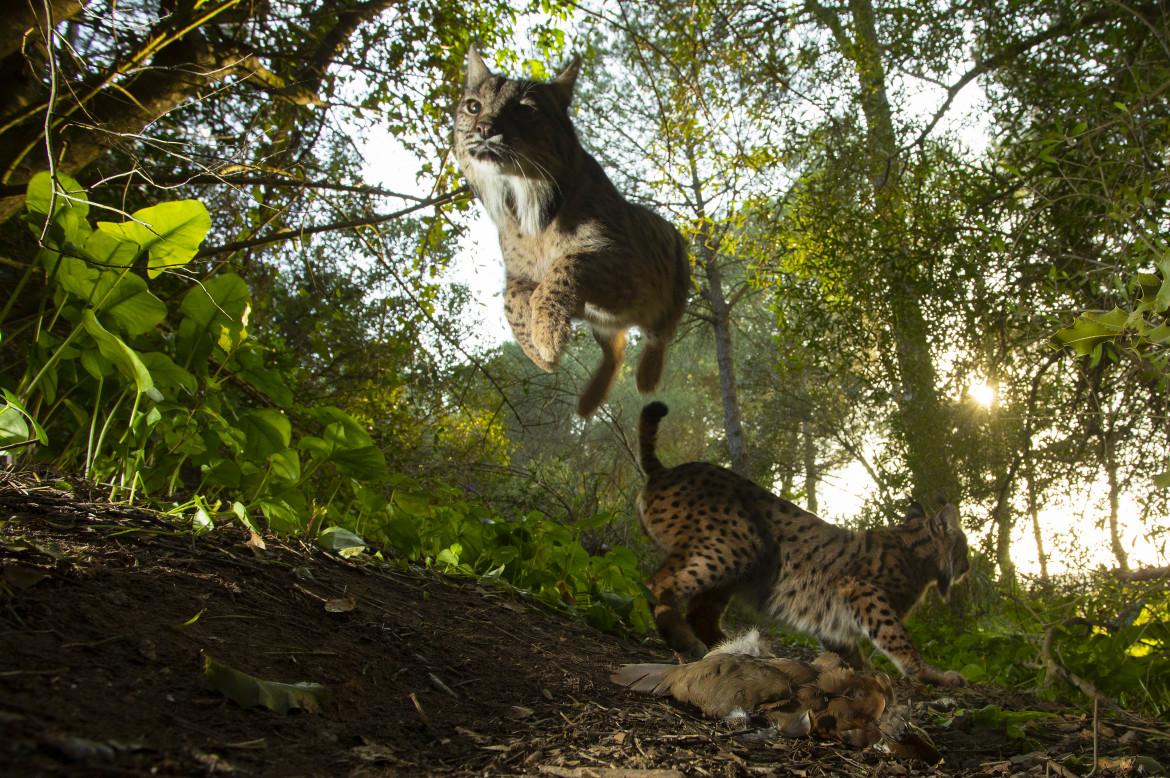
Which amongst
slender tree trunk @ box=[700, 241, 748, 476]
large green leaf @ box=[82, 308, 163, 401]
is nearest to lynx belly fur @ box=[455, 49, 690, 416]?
large green leaf @ box=[82, 308, 163, 401]

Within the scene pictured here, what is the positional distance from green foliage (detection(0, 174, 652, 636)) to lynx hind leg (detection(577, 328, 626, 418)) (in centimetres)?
113

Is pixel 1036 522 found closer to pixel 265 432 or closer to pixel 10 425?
pixel 265 432

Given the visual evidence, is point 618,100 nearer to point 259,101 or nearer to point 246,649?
point 259,101

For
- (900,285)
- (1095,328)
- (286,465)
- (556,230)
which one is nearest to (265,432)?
(286,465)

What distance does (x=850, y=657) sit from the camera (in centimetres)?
521

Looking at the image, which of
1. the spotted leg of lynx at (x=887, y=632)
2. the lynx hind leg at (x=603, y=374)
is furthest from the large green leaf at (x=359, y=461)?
the spotted leg of lynx at (x=887, y=632)

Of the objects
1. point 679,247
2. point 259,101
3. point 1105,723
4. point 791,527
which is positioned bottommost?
point 1105,723

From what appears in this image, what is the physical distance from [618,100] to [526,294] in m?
8.17

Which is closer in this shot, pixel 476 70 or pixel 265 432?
pixel 476 70

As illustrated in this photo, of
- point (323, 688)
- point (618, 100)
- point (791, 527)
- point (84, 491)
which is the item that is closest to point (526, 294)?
point (323, 688)

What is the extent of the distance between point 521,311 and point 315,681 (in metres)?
1.04

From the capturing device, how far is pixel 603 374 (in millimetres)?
2379

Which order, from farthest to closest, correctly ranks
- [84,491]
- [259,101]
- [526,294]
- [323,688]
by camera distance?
[259,101]
[84,491]
[526,294]
[323,688]

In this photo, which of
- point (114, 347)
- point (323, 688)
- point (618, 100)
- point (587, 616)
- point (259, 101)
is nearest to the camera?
point (323, 688)
